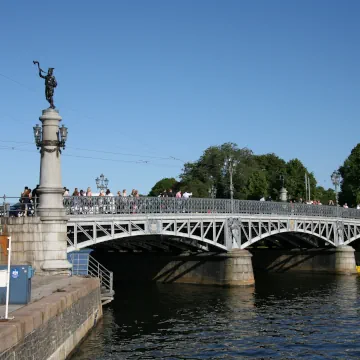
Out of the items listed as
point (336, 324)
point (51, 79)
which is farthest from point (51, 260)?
point (336, 324)

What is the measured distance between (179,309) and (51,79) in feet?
41.7

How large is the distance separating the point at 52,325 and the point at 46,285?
530cm

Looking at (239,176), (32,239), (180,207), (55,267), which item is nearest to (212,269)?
(180,207)

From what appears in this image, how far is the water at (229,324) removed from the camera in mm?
20500

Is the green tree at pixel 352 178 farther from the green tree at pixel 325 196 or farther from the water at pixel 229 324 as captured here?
the water at pixel 229 324

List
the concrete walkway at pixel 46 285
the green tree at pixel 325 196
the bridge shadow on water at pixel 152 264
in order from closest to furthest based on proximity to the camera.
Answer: the concrete walkway at pixel 46 285 < the bridge shadow on water at pixel 152 264 < the green tree at pixel 325 196

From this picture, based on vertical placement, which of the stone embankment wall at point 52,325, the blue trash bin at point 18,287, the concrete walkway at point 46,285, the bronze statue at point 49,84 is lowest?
the stone embankment wall at point 52,325

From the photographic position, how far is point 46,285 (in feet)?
66.5

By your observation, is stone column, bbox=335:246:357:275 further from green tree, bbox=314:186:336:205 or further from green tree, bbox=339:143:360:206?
green tree, bbox=314:186:336:205

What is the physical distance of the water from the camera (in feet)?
67.3

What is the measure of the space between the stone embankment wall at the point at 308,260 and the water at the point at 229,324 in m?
8.68

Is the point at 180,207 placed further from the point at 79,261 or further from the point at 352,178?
the point at 352,178

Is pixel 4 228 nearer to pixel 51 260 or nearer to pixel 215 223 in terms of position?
pixel 51 260

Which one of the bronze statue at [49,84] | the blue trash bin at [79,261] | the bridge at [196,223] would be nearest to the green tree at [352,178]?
the bridge at [196,223]
